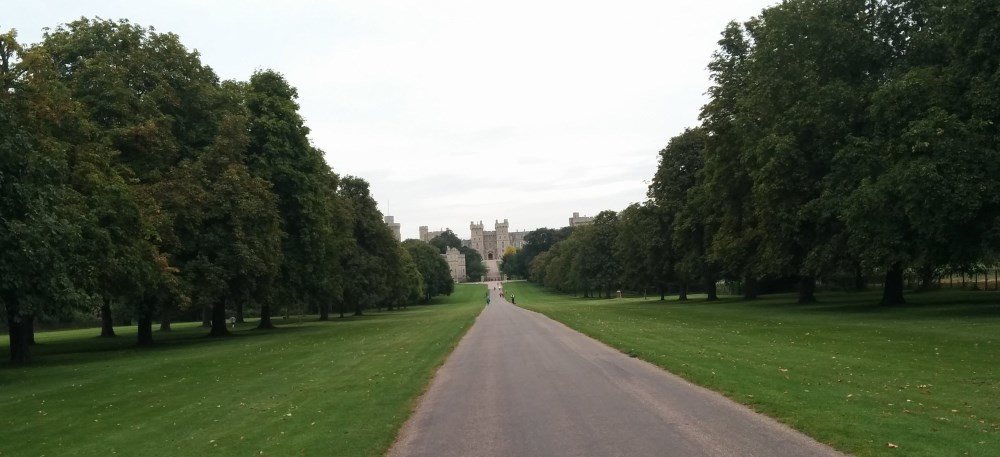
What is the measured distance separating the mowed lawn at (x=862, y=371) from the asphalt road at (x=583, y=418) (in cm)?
60

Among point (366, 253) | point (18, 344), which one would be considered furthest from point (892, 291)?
point (366, 253)

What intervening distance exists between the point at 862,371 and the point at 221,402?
12.9 m

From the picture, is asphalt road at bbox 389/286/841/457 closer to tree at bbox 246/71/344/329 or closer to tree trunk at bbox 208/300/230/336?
tree at bbox 246/71/344/329

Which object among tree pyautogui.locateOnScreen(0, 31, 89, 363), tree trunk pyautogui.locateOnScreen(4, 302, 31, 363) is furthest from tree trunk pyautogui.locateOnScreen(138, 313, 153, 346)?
tree pyautogui.locateOnScreen(0, 31, 89, 363)

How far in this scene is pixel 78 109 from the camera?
1066 inches

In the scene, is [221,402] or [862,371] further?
[862,371]

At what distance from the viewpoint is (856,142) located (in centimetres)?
3209

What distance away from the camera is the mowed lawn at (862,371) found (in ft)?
29.8

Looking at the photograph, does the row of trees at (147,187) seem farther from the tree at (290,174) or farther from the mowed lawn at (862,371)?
the mowed lawn at (862,371)

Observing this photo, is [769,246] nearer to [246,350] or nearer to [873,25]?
[873,25]

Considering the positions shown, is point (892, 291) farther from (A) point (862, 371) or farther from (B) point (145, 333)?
(B) point (145, 333)

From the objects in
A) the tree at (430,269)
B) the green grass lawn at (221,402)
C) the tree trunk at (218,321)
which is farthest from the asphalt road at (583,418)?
the tree at (430,269)

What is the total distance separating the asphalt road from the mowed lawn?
0.60 m

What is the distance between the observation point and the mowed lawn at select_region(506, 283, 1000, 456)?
9086mm
